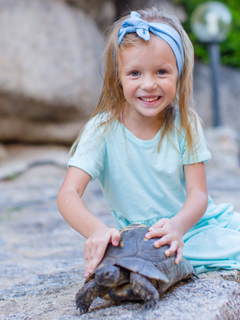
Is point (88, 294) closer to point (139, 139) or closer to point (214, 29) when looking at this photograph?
point (139, 139)

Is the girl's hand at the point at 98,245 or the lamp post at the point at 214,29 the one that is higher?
the lamp post at the point at 214,29

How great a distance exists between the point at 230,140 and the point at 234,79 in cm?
246

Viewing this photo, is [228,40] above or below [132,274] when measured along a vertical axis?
above

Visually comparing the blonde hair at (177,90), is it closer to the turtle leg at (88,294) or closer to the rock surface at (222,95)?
the turtle leg at (88,294)

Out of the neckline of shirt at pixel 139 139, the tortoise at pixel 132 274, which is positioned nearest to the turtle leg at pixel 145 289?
the tortoise at pixel 132 274

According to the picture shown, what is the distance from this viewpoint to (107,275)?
3.50ft

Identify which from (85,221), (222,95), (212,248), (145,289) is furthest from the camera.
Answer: (222,95)

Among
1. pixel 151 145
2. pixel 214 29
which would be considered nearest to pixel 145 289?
pixel 151 145

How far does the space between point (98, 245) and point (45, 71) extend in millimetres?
4455

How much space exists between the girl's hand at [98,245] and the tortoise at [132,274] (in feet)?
0.07

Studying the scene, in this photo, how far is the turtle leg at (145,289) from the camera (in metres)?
1.07

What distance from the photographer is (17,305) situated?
1.35 m

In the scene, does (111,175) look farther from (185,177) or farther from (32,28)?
(32,28)

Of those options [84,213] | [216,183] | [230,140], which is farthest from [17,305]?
[230,140]
